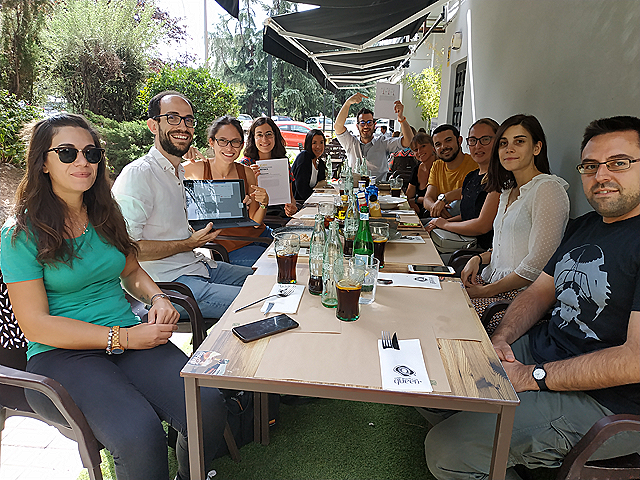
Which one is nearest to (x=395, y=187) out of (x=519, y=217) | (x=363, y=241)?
(x=519, y=217)

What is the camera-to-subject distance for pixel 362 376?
45.3 inches

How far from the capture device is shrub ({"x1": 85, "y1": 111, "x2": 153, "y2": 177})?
7.88 m

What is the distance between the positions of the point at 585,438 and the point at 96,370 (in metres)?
1.56

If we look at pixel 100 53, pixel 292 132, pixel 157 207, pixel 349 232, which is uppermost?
pixel 100 53

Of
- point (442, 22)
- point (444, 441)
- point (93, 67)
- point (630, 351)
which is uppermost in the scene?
point (442, 22)

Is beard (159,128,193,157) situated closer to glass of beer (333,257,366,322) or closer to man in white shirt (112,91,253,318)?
man in white shirt (112,91,253,318)

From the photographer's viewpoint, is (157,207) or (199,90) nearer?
(157,207)

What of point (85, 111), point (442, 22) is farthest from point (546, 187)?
point (85, 111)

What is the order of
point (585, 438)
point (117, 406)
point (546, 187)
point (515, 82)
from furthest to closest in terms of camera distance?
point (515, 82) < point (546, 187) < point (117, 406) < point (585, 438)

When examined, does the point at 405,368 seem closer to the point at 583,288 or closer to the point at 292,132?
the point at 583,288

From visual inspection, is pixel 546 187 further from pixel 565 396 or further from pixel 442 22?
pixel 442 22

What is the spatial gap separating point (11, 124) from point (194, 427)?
7.19 metres

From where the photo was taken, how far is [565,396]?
146 cm

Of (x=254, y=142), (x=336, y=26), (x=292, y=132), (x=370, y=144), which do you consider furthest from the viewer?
(x=292, y=132)
